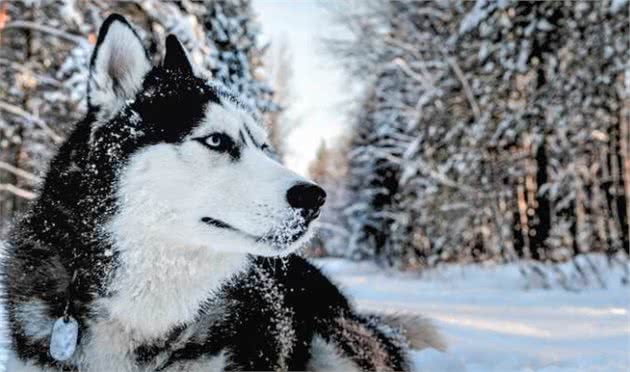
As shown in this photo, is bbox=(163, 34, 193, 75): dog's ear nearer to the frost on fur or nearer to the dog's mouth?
the dog's mouth

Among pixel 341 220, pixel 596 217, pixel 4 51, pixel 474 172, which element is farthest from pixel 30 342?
pixel 341 220

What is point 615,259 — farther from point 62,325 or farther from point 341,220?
point 341,220

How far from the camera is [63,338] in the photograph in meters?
1.96

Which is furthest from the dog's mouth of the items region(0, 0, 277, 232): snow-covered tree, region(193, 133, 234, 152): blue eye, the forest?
the forest

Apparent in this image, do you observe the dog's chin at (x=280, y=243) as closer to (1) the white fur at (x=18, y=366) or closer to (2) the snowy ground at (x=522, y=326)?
(1) the white fur at (x=18, y=366)

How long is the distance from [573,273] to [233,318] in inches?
267

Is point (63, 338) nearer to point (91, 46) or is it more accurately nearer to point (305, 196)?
point (305, 196)

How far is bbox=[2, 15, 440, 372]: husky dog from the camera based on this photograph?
2.07 m

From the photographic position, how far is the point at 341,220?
36.5m

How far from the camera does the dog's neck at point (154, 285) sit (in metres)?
2.08

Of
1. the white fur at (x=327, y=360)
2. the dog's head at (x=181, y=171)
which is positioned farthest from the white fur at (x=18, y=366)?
the white fur at (x=327, y=360)

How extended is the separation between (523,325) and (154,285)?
134 inches

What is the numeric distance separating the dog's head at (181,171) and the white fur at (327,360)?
2.38ft

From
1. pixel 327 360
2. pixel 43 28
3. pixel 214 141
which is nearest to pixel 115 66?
pixel 214 141
